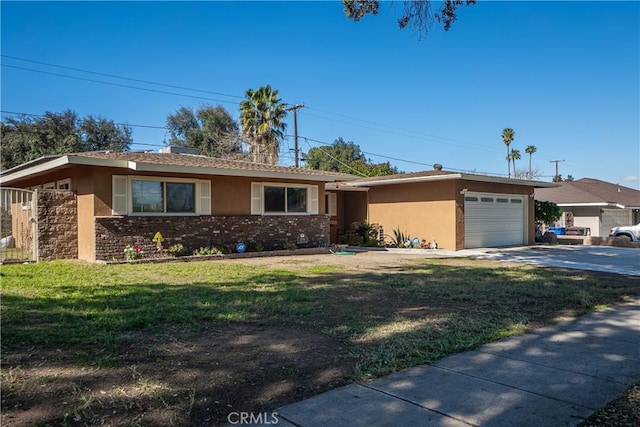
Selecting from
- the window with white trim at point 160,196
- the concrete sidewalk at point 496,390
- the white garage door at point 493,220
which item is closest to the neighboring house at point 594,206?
the white garage door at point 493,220

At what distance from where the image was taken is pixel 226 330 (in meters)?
5.39

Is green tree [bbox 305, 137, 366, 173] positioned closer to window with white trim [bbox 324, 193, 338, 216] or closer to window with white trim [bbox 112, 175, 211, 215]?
window with white trim [bbox 324, 193, 338, 216]

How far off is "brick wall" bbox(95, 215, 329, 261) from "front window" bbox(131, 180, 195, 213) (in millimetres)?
346

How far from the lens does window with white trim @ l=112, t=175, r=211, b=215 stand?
43.2ft

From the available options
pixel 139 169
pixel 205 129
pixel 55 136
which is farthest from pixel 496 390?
pixel 205 129

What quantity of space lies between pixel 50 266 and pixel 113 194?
2.54m

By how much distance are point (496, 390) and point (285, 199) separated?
13804mm

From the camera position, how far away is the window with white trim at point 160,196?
13.2 meters

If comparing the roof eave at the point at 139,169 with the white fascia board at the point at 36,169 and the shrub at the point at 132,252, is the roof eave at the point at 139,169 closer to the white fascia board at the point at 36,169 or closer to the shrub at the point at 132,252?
the white fascia board at the point at 36,169

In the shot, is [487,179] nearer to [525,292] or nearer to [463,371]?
[525,292]

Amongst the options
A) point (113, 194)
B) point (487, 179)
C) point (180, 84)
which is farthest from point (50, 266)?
point (180, 84)

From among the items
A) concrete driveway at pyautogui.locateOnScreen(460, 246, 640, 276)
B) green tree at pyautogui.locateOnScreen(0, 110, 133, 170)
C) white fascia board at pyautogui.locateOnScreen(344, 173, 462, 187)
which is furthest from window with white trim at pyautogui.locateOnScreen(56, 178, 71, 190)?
green tree at pyautogui.locateOnScreen(0, 110, 133, 170)

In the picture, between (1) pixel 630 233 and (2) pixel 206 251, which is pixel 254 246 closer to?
(2) pixel 206 251

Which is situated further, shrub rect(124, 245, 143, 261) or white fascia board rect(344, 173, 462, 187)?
white fascia board rect(344, 173, 462, 187)
